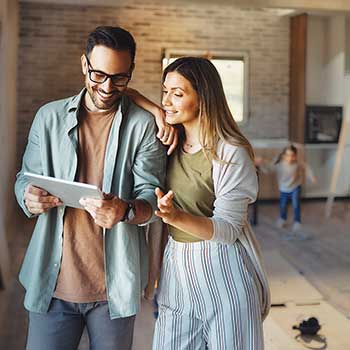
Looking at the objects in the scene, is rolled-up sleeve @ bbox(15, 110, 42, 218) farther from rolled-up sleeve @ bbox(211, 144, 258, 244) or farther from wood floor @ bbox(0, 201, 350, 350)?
wood floor @ bbox(0, 201, 350, 350)

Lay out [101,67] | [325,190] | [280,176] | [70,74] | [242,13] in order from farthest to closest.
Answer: [325,190] < [242,13] < [70,74] < [280,176] < [101,67]

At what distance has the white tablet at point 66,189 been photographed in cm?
131

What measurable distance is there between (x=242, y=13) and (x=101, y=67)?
24.4 ft

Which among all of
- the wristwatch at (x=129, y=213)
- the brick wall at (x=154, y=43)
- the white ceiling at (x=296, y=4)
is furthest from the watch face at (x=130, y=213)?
the brick wall at (x=154, y=43)

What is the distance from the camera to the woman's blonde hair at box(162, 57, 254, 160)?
1.59m

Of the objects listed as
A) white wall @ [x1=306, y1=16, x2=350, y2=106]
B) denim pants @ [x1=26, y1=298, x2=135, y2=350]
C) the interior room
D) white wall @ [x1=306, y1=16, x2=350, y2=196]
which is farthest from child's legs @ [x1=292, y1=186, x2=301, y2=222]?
denim pants @ [x1=26, y1=298, x2=135, y2=350]

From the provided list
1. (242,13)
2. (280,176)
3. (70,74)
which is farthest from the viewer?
(242,13)

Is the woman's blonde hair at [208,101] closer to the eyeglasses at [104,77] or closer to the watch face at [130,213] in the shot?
the eyeglasses at [104,77]

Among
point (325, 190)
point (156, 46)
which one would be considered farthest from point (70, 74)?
point (325, 190)

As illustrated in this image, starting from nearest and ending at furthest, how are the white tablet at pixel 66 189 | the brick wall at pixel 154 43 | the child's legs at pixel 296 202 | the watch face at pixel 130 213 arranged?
the white tablet at pixel 66 189 < the watch face at pixel 130 213 < the child's legs at pixel 296 202 < the brick wall at pixel 154 43

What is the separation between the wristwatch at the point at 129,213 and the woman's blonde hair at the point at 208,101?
0.31 metres

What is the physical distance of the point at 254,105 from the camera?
8633mm

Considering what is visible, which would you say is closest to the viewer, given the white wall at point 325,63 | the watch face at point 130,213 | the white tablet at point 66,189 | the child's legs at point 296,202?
the white tablet at point 66,189

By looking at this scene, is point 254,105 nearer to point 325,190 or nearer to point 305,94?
point 305,94
